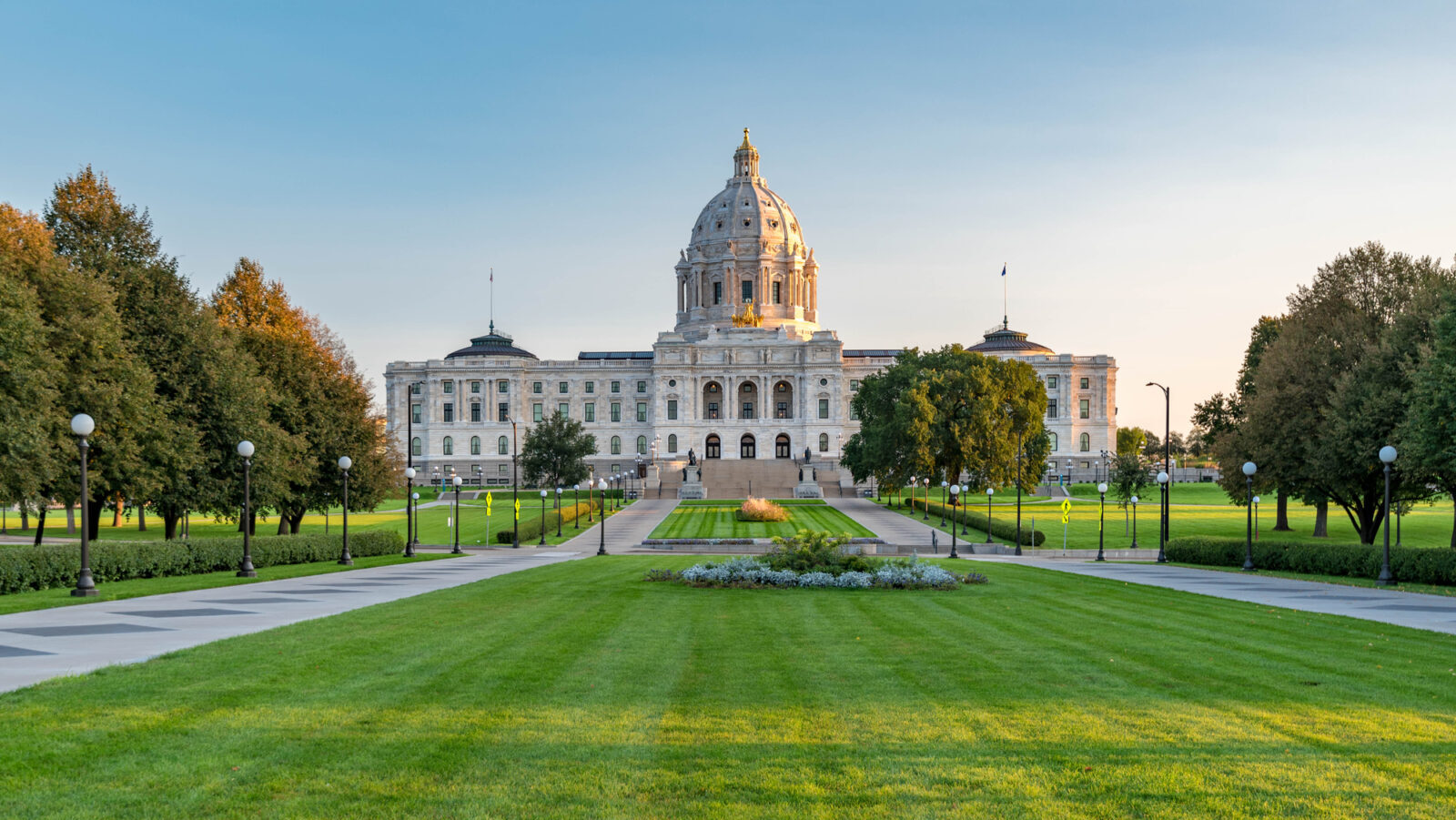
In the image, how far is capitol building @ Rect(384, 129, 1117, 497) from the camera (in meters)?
141

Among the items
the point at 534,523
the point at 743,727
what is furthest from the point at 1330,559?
the point at 534,523

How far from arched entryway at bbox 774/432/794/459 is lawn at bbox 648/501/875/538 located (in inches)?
2363

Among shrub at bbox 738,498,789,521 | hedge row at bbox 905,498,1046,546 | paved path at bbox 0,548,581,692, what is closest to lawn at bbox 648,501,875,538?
shrub at bbox 738,498,789,521

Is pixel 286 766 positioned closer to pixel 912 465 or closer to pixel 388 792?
pixel 388 792

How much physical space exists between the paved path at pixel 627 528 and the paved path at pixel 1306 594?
24891 millimetres

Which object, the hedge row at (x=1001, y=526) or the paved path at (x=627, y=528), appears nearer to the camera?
the paved path at (x=627, y=528)

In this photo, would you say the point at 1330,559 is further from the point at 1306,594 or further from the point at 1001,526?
the point at 1001,526

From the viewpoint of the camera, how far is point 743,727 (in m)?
9.02

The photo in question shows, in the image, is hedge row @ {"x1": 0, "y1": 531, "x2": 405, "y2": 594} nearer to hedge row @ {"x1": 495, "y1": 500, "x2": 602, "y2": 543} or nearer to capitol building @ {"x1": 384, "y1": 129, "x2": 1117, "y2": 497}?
hedge row @ {"x1": 495, "y1": 500, "x2": 602, "y2": 543}

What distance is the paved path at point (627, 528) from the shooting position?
5256cm

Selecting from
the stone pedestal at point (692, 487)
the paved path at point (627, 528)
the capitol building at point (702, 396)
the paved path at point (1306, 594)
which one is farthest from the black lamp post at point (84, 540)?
the capitol building at point (702, 396)

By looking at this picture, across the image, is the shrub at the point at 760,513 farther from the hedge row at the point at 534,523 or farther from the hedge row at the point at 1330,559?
the hedge row at the point at 1330,559

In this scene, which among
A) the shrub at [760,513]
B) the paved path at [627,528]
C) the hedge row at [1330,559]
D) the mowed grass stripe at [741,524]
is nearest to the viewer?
the hedge row at [1330,559]

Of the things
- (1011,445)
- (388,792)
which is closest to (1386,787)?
(388,792)
